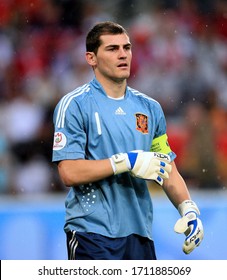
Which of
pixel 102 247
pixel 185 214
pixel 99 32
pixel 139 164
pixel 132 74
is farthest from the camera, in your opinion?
pixel 132 74

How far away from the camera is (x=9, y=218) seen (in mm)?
7262

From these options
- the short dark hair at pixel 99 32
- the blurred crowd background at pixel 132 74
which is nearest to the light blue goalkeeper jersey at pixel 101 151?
the short dark hair at pixel 99 32

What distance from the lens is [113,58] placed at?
458cm

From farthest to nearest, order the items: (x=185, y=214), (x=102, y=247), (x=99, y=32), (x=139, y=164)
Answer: (x=99, y=32), (x=185, y=214), (x=102, y=247), (x=139, y=164)

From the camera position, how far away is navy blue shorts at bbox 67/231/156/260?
4395 millimetres

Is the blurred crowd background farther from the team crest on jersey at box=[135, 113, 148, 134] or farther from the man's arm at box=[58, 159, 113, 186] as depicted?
the man's arm at box=[58, 159, 113, 186]

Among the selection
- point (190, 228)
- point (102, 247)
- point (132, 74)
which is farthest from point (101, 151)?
point (132, 74)

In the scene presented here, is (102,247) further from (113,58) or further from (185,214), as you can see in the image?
(113,58)

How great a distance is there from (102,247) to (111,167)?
44cm

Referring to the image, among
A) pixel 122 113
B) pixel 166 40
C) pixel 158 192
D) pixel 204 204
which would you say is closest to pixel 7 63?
Result: pixel 166 40

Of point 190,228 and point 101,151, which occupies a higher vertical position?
point 101,151

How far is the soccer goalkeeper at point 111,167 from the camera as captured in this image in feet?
14.3

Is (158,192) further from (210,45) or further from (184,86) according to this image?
(210,45)
